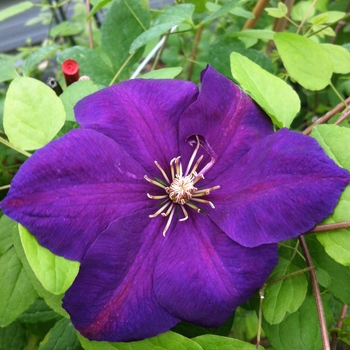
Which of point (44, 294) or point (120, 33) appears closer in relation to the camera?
point (44, 294)

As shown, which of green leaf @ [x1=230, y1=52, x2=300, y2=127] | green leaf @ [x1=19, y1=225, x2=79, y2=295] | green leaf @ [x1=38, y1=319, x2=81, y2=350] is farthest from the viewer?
green leaf @ [x1=38, y1=319, x2=81, y2=350]

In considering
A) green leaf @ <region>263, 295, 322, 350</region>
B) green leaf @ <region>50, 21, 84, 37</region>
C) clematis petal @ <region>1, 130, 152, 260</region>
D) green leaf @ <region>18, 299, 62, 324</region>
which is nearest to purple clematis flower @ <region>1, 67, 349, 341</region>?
clematis petal @ <region>1, 130, 152, 260</region>

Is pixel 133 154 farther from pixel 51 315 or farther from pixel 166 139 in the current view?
pixel 51 315

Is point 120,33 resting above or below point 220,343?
above

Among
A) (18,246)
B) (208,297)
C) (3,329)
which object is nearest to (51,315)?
(3,329)

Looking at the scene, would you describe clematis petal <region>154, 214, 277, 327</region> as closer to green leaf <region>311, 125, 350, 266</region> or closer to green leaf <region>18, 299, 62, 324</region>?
green leaf <region>311, 125, 350, 266</region>

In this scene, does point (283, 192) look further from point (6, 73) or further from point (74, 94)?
point (6, 73)

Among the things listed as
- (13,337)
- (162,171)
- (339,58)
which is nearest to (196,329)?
(162,171)
